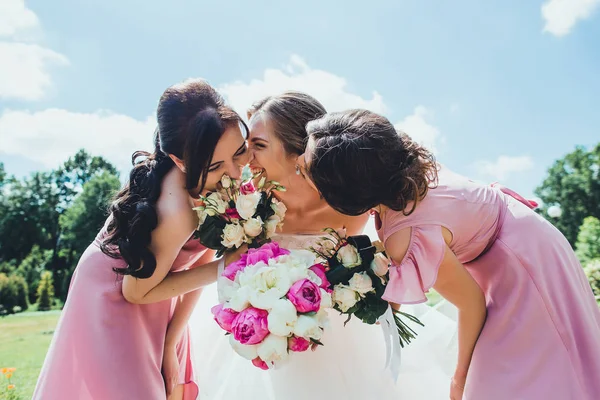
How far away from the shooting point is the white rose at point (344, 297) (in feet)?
7.35

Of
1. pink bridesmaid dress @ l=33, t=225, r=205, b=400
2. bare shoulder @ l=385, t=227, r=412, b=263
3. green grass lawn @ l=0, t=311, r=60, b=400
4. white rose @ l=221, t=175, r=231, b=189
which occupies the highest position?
bare shoulder @ l=385, t=227, r=412, b=263

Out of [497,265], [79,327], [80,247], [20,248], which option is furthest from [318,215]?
[20,248]

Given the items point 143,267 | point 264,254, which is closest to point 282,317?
point 264,254

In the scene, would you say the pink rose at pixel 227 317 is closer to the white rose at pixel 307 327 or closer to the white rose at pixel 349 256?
the white rose at pixel 307 327

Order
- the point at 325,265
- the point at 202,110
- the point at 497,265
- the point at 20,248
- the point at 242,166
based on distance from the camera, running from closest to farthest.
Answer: the point at 497,265 < the point at 325,265 < the point at 202,110 < the point at 242,166 < the point at 20,248

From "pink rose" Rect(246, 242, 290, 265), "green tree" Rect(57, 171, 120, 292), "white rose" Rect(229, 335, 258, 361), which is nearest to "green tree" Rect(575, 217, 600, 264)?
"pink rose" Rect(246, 242, 290, 265)

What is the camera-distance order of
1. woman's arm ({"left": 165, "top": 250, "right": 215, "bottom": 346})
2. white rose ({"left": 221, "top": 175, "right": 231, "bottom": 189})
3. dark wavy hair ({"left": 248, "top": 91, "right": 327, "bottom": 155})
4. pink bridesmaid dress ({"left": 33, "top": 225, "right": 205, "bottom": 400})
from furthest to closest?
1. dark wavy hair ({"left": 248, "top": 91, "right": 327, "bottom": 155})
2. woman's arm ({"left": 165, "top": 250, "right": 215, "bottom": 346})
3. white rose ({"left": 221, "top": 175, "right": 231, "bottom": 189})
4. pink bridesmaid dress ({"left": 33, "top": 225, "right": 205, "bottom": 400})

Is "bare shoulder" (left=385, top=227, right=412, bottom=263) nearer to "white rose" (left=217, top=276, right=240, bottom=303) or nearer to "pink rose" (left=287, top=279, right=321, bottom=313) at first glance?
"pink rose" (left=287, top=279, right=321, bottom=313)

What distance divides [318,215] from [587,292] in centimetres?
197

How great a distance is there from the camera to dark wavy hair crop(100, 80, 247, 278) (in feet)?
8.21

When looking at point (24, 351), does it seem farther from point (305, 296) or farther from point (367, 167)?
point (367, 167)

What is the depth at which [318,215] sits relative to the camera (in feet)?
11.9

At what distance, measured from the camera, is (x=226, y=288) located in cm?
212

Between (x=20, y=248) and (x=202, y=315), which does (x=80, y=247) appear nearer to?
(x=20, y=248)
